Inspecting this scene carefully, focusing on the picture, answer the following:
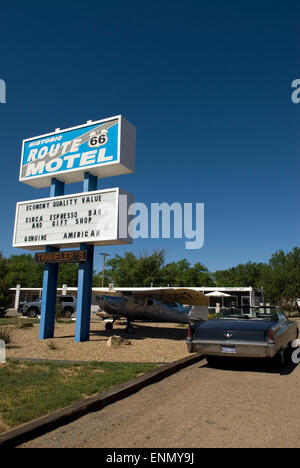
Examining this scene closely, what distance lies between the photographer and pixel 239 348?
24.1 ft

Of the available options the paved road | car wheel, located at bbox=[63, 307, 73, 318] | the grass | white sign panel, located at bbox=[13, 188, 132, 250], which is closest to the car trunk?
the paved road

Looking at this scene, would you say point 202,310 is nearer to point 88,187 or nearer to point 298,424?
point 88,187

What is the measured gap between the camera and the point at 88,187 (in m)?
13.8

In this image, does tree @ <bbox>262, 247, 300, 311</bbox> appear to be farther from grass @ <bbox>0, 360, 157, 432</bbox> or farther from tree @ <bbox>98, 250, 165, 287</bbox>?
grass @ <bbox>0, 360, 157, 432</bbox>

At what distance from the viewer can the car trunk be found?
24.1ft

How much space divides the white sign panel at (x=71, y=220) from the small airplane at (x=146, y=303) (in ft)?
15.2

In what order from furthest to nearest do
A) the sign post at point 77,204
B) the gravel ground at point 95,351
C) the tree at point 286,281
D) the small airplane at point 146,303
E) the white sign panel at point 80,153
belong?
the tree at point 286,281 < the small airplane at point 146,303 < the white sign panel at point 80,153 < the sign post at point 77,204 < the gravel ground at point 95,351

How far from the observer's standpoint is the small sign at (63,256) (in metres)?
13.0

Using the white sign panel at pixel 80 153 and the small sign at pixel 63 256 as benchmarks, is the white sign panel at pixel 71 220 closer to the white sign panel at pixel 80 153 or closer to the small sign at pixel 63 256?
the small sign at pixel 63 256

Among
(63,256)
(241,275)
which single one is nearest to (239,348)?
(63,256)

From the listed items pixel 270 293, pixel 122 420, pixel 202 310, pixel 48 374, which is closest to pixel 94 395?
pixel 122 420

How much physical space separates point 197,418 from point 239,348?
9.93ft

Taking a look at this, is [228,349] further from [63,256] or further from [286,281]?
[286,281]

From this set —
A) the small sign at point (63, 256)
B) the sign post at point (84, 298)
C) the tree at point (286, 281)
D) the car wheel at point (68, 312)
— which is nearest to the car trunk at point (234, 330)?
the sign post at point (84, 298)
